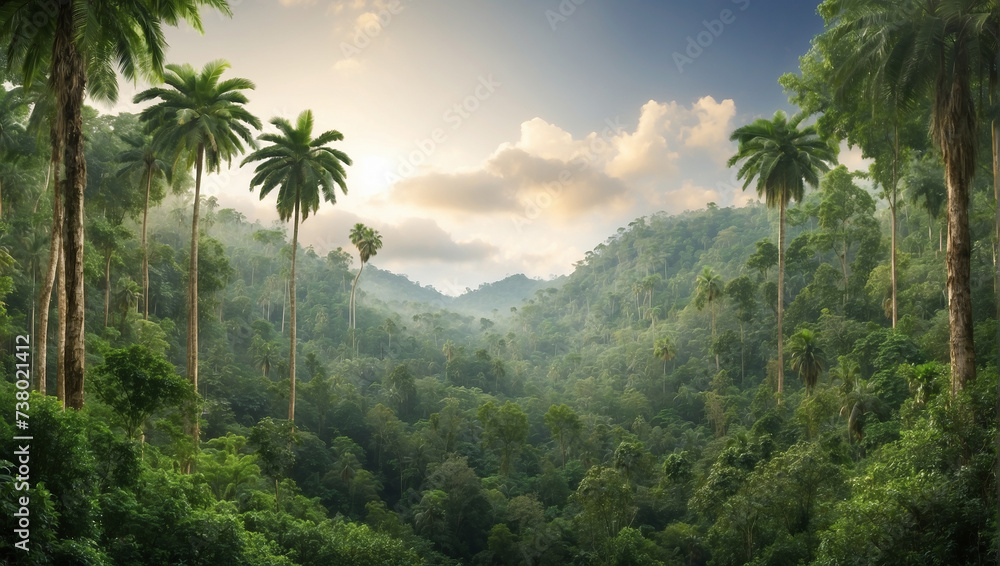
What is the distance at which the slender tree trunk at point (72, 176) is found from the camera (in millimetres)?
11703

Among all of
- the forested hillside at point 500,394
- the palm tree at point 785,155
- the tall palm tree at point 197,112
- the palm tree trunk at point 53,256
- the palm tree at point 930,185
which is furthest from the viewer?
the palm tree at point 930,185

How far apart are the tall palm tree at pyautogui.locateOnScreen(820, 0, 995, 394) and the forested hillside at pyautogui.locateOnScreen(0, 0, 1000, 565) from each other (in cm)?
11

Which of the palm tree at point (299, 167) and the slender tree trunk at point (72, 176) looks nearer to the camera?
the slender tree trunk at point (72, 176)

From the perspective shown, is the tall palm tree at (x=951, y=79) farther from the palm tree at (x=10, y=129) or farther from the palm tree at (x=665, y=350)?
the palm tree at (x=665, y=350)

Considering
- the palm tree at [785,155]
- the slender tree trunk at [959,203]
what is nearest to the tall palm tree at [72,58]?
the slender tree trunk at [959,203]

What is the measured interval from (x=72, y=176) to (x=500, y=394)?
60.0m

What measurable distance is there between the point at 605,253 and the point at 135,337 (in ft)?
375

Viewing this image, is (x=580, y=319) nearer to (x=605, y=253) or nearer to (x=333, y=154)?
(x=605, y=253)

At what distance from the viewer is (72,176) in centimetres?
1188

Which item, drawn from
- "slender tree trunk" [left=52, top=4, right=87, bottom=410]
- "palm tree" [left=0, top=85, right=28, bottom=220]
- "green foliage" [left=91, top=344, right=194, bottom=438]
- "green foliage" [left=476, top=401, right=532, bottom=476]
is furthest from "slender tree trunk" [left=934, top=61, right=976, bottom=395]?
"palm tree" [left=0, top=85, right=28, bottom=220]

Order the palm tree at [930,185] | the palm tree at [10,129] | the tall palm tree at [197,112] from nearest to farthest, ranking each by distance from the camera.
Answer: the tall palm tree at [197,112]
the palm tree at [10,129]
the palm tree at [930,185]

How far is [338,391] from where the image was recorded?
5547 centimetres

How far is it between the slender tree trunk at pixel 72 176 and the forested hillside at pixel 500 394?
0.11 meters

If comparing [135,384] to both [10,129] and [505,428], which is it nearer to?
[10,129]
